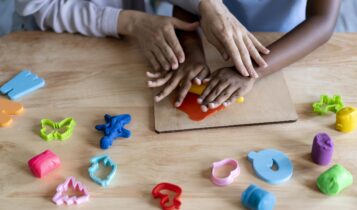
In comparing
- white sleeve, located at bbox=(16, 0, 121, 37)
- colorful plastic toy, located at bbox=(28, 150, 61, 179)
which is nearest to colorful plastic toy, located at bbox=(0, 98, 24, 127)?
colorful plastic toy, located at bbox=(28, 150, 61, 179)

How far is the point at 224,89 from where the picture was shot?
81 cm

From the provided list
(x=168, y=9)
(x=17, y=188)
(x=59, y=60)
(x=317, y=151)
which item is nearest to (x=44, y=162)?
(x=17, y=188)

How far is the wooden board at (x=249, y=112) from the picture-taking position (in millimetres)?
767

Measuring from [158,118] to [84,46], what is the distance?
285 millimetres

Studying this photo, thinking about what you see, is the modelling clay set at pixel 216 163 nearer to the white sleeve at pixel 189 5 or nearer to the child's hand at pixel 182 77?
the child's hand at pixel 182 77

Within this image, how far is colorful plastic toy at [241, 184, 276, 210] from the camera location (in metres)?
0.62

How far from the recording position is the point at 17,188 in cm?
69

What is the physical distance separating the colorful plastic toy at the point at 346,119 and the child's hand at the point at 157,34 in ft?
1.03

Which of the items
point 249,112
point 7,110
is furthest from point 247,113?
point 7,110

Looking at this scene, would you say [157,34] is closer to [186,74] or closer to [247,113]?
[186,74]

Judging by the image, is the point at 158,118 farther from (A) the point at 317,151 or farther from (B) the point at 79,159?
(A) the point at 317,151

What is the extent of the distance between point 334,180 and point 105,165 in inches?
13.6

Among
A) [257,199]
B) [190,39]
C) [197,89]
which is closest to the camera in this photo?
[257,199]

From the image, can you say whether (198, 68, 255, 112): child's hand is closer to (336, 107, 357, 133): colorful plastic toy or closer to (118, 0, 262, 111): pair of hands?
(118, 0, 262, 111): pair of hands
